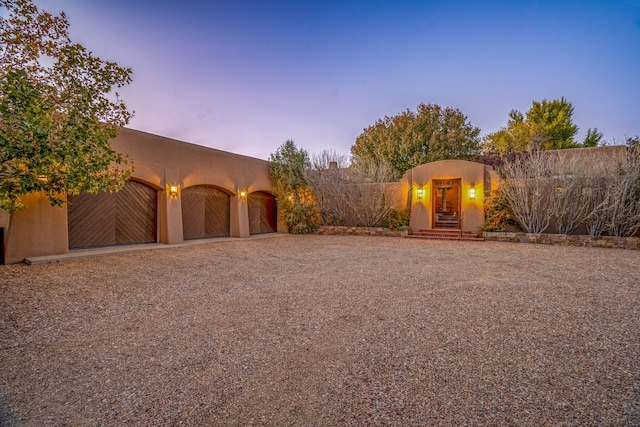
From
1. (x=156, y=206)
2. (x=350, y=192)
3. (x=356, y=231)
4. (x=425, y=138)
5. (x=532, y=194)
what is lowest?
(x=356, y=231)

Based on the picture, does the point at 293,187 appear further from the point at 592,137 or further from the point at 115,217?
the point at 592,137

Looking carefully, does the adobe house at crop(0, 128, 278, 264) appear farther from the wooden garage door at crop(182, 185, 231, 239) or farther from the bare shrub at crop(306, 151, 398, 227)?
the bare shrub at crop(306, 151, 398, 227)

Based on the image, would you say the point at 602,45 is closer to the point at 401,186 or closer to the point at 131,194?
the point at 401,186

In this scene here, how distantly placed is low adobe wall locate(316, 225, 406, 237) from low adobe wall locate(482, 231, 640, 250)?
3.53 m

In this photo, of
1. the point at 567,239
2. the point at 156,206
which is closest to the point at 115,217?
the point at 156,206

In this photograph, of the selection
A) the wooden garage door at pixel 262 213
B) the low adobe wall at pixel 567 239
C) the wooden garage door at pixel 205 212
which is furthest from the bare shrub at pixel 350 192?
the low adobe wall at pixel 567 239

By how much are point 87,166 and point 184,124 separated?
958 centimetres

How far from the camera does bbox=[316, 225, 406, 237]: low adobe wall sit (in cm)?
1275

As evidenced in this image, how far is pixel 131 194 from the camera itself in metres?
9.53

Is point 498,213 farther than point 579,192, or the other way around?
point 498,213

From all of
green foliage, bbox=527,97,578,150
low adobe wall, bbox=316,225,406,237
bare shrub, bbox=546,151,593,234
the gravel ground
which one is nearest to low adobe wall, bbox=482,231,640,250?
bare shrub, bbox=546,151,593,234

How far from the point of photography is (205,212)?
1180 cm

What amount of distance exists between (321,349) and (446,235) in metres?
10.5

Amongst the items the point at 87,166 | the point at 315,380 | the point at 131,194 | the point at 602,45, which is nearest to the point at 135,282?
the point at 87,166
